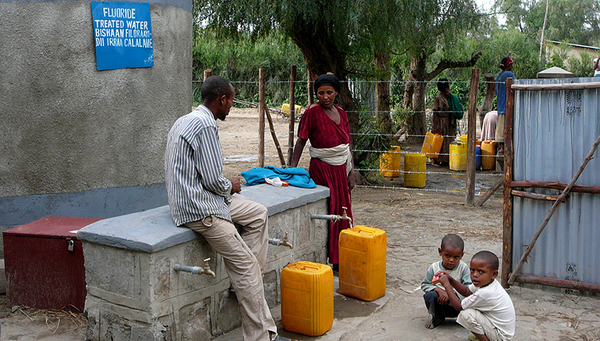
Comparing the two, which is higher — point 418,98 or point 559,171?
point 418,98

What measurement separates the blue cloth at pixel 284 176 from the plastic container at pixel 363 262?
63cm

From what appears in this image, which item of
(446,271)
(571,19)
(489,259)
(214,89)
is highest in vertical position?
(571,19)

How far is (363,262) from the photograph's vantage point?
4.85 metres

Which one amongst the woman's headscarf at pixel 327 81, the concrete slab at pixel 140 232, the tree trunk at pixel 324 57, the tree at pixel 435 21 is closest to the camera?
the concrete slab at pixel 140 232

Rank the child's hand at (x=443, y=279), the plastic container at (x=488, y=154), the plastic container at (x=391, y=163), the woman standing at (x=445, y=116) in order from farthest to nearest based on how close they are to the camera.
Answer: the woman standing at (x=445, y=116) → the plastic container at (x=488, y=154) → the plastic container at (x=391, y=163) → the child's hand at (x=443, y=279)

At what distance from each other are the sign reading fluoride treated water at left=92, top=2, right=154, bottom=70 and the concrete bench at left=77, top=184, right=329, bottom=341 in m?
2.05

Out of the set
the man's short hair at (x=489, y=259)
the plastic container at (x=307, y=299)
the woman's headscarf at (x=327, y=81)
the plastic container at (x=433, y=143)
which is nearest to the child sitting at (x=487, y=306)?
the man's short hair at (x=489, y=259)

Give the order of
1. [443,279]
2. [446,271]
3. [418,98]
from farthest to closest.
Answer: [418,98]
[446,271]
[443,279]

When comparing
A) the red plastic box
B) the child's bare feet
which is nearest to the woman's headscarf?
the child's bare feet

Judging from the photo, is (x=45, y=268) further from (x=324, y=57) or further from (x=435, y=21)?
(x=435, y=21)

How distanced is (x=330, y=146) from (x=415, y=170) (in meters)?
5.16

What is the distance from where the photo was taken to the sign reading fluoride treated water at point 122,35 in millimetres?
5480

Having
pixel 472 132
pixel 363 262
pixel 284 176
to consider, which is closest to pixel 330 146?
pixel 284 176

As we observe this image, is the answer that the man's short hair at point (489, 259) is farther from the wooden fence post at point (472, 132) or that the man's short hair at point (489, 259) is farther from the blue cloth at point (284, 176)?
the wooden fence post at point (472, 132)
